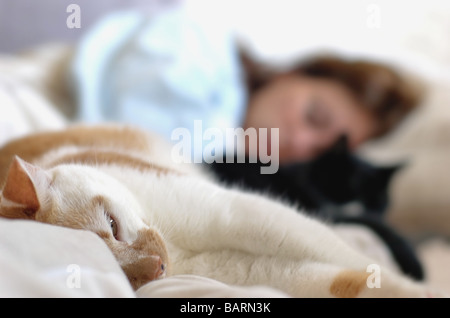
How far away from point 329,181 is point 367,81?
550 mm

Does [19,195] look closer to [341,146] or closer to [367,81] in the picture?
[341,146]

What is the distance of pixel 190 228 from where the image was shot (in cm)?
70

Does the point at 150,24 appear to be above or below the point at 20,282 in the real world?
above

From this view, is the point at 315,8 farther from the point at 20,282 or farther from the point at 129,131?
the point at 20,282

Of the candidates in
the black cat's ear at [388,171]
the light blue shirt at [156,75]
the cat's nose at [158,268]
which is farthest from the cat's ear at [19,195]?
the black cat's ear at [388,171]

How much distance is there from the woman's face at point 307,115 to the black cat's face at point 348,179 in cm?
14

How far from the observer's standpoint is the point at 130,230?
2.10 ft

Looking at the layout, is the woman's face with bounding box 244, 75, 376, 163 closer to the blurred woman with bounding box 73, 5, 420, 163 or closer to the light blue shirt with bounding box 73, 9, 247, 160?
the blurred woman with bounding box 73, 5, 420, 163

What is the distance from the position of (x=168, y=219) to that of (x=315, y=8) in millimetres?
1895

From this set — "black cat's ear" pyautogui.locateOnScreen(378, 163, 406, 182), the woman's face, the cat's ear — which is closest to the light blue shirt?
the woman's face

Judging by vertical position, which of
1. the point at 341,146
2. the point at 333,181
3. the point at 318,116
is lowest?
the point at 333,181

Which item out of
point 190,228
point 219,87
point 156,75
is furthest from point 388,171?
point 190,228

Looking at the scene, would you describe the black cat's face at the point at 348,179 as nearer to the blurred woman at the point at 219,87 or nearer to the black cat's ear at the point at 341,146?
the black cat's ear at the point at 341,146
